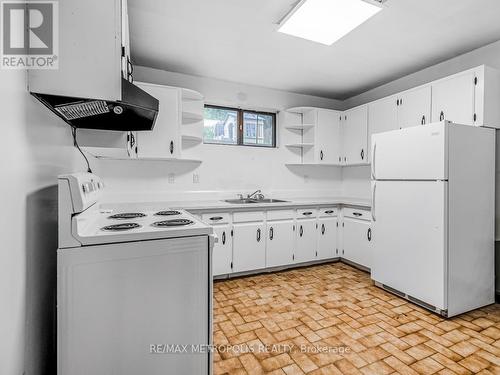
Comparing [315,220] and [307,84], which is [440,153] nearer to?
[315,220]

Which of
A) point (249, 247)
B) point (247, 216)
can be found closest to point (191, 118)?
point (247, 216)

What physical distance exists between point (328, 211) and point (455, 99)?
6.07 ft

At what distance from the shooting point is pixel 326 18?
2068 millimetres

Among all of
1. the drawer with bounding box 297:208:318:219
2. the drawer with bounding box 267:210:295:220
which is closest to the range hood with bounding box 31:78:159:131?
the drawer with bounding box 267:210:295:220

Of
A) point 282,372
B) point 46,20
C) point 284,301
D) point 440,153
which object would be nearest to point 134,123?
point 46,20

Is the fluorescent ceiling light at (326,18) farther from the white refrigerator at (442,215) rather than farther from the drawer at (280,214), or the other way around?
the drawer at (280,214)

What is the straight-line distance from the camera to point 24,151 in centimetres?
102

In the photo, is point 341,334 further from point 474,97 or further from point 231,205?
point 474,97

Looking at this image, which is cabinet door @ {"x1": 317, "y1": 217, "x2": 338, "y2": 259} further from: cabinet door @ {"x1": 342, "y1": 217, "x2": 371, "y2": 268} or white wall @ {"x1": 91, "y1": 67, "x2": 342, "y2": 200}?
white wall @ {"x1": 91, "y1": 67, "x2": 342, "y2": 200}

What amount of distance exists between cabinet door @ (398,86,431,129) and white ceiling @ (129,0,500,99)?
379 millimetres

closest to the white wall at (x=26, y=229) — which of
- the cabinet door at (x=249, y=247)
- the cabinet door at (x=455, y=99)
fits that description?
the cabinet door at (x=249, y=247)

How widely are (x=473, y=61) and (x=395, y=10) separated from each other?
4.48 feet

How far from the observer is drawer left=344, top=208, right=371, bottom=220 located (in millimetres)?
3342

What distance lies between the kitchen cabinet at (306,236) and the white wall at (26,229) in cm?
263
